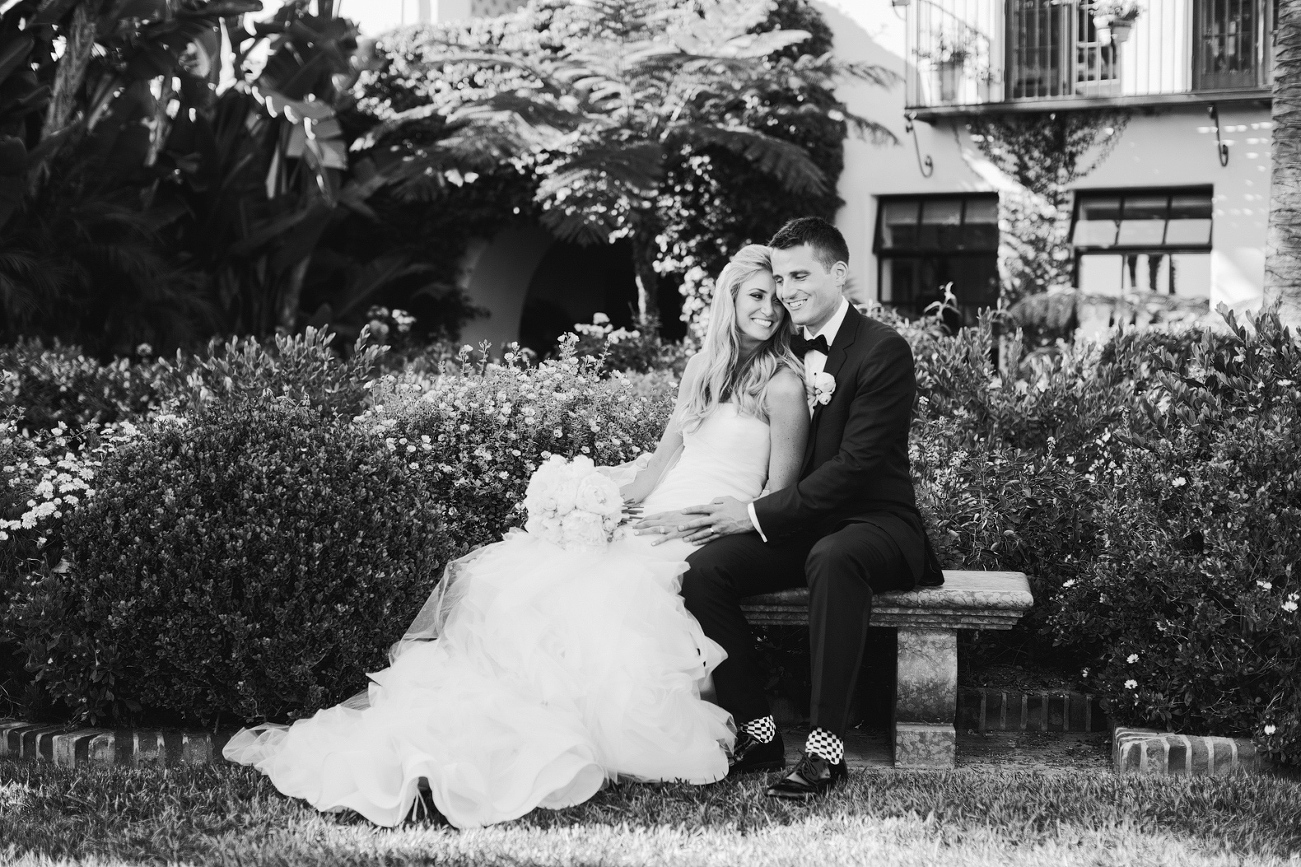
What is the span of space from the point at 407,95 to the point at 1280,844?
1304 cm

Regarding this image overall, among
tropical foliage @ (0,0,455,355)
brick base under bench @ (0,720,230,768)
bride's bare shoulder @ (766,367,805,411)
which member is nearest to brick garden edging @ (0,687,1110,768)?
brick base under bench @ (0,720,230,768)

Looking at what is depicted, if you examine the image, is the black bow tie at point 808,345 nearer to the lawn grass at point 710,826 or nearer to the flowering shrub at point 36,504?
the lawn grass at point 710,826

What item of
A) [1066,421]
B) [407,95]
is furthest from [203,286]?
[1066,421]

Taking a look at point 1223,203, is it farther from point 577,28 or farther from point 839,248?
point 839,248

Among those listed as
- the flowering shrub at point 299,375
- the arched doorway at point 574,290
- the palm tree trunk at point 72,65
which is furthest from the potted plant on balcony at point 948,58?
the flowering shrub at point 299,375

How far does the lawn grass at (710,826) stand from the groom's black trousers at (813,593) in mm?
319

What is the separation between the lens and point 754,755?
399 cm

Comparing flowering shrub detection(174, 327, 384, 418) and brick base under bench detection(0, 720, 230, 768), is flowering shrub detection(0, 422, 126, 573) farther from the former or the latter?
flowering shrub detection(174, 327, 384, 418)

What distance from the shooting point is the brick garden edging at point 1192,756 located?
3.94m

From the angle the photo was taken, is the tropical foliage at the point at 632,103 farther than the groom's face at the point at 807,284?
Yes

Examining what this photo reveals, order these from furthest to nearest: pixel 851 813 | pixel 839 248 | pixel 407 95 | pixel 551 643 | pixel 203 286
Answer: pixel 407 95, pixel 203 286, pixel 839 248, pixel 551 643, pixel 851 813

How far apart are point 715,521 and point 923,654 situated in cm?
84

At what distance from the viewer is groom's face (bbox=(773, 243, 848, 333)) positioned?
428 cm

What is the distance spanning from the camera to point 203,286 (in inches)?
480
